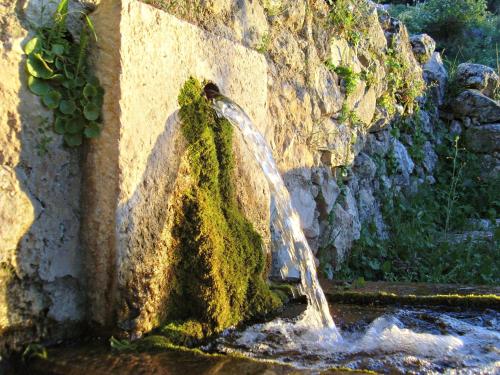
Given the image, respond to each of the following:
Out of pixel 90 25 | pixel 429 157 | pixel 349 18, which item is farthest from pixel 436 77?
pixel 90 25

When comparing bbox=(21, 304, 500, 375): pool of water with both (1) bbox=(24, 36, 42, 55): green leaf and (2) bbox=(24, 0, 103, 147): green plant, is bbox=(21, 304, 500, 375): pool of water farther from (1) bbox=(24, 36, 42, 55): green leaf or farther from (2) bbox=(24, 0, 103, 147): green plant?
(1) bbox=(24, 36, 42, 55): green leaf

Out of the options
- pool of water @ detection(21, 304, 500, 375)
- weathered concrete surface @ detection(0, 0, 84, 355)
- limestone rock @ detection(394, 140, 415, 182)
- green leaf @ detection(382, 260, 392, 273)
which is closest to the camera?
pool of water @ detection(21, 304, 500, 375)

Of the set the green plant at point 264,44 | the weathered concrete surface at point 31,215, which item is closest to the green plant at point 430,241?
the green plant at point 264,44

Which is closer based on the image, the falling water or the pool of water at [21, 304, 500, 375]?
the pool of water at [21, 304, 500, 375]

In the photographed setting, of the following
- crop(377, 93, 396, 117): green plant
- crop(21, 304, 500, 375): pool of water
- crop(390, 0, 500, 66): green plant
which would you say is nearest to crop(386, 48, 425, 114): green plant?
crop(377, 93, 396, 117): green plant

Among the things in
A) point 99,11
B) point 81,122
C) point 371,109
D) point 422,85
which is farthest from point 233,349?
point 422,85

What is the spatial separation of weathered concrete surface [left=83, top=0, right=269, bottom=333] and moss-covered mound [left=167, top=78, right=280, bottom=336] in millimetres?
67

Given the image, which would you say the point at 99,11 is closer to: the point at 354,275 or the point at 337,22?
the point at 337,22

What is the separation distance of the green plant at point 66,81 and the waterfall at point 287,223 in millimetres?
553

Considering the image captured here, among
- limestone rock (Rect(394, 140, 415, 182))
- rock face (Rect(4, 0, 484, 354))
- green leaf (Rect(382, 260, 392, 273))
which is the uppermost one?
limestone rock (Rect(394, 140, 415, 182))

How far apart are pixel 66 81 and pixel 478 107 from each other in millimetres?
5483

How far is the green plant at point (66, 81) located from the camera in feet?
5.32

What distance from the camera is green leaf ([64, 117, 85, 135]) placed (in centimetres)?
167

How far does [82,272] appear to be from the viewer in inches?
67.2
